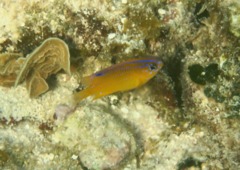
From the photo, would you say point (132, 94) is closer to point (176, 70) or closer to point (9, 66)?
point (176, 70)

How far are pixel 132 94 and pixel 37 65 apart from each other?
4.99 feet

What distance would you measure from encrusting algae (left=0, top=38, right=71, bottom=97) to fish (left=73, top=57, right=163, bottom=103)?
0.63 metres

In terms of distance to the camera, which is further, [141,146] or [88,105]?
[141,146]

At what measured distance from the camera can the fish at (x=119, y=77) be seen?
3.74 metres

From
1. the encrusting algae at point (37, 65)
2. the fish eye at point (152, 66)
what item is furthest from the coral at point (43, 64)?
the fish eye at point (152, 66)

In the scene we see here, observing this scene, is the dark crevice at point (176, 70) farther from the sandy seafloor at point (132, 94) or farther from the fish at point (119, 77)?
the fish at point (119, 77)

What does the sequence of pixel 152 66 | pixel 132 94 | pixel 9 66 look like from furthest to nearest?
pixel 132 94 < pixel 9 66 < pixel 152 66

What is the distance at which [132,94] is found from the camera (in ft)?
16.0

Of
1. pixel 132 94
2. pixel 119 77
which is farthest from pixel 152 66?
pixel 132 94

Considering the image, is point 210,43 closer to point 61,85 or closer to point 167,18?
point 167,18

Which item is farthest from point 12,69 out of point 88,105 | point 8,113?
point 88,105

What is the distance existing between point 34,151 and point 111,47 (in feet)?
6.10

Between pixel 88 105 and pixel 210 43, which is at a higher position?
pixel 210 43

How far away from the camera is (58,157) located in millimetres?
4449
